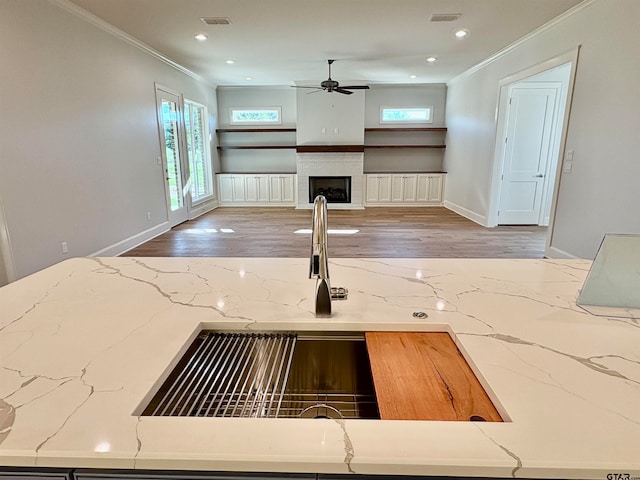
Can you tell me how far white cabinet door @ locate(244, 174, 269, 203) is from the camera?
8.74 m

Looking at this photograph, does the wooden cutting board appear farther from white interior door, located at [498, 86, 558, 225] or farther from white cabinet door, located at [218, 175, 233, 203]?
white cabinet door, located at [218, 175, 233, 203]

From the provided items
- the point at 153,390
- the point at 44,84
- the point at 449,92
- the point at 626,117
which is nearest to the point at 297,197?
the point at 449,92

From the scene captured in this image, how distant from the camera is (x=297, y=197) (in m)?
8.61

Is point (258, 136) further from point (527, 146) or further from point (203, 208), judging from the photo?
point (527, 146)

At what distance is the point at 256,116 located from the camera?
29.4 ft

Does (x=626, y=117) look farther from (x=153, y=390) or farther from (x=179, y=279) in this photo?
(x=153, y=390)

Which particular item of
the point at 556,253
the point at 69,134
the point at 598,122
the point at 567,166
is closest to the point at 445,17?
the point at 598,122

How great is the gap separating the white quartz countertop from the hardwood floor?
3364 millimetres

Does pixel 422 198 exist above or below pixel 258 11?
below

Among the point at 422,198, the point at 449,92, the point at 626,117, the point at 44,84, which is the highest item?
the point at 449,92

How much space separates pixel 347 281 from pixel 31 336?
94 centimetres

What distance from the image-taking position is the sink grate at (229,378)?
862mm

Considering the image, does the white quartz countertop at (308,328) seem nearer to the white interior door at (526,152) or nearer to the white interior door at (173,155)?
the white interior door at (173,155)

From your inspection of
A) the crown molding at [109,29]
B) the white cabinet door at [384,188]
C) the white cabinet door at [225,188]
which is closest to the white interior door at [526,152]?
the white cabinet door at [384,188]
